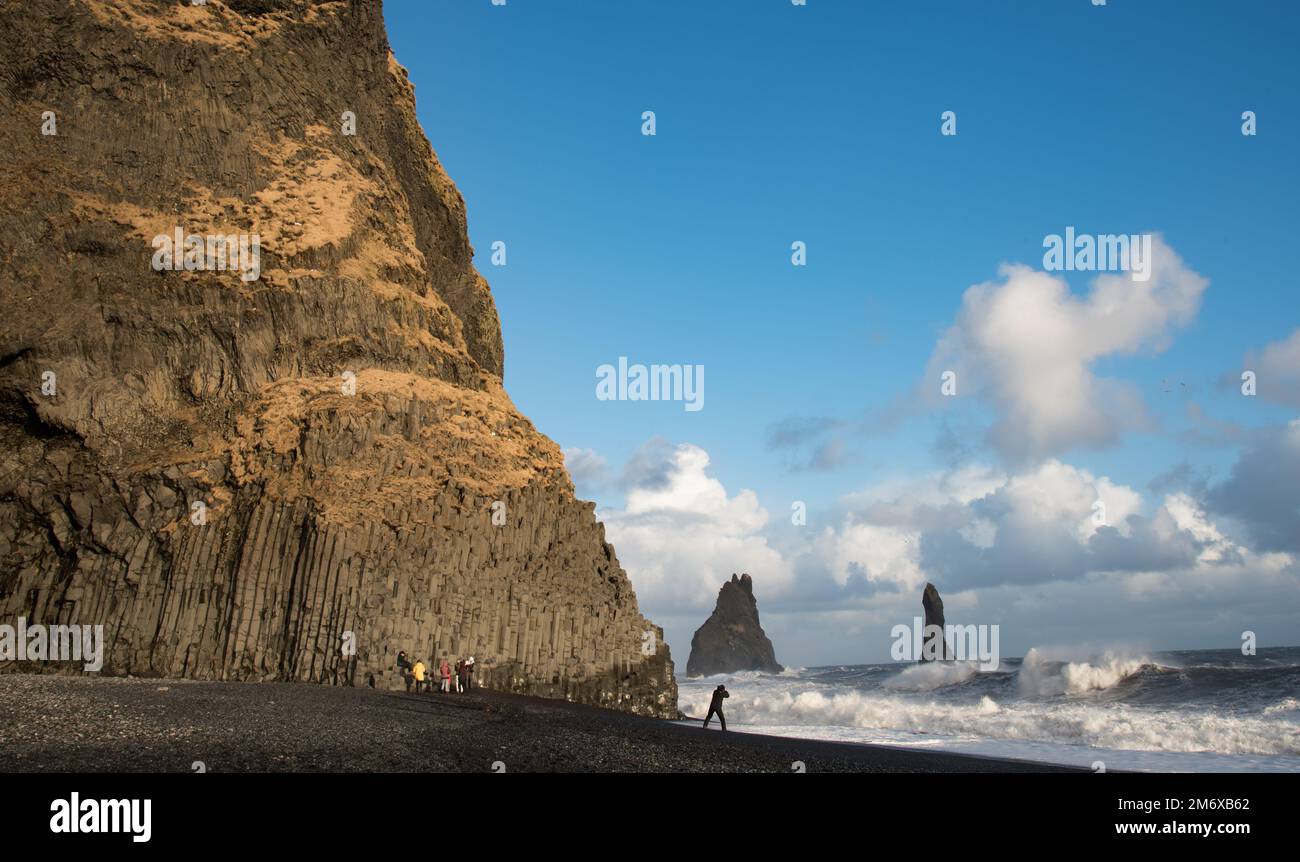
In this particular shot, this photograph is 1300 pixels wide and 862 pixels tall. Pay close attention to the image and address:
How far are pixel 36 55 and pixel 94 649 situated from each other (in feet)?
99.1

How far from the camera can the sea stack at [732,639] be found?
15412cm

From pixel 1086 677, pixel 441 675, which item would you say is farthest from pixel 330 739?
pixel 1086 677

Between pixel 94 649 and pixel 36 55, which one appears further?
pixel 36 55

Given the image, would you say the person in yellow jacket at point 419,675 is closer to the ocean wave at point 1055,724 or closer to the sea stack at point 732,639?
the ocean wave at point 1055,724

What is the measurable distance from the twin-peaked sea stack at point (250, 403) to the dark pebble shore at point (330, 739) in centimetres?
625

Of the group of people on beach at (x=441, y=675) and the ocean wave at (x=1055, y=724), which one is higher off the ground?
the group of people on beach at (x=441, y=675)

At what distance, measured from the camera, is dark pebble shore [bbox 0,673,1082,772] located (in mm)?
14828

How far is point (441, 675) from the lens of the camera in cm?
3155

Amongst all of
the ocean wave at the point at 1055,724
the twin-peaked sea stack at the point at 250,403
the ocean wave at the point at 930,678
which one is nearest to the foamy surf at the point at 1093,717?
the ocean wave at the point at 1055,724

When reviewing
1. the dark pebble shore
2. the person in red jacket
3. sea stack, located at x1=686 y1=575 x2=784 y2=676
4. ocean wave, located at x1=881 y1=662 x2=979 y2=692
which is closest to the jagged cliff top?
the person in red jacket

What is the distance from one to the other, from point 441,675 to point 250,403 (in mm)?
15676
